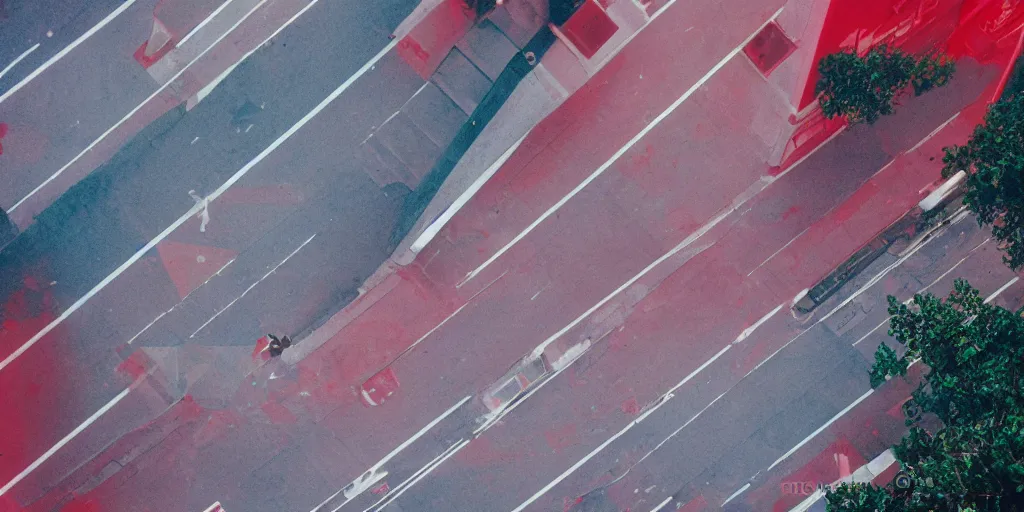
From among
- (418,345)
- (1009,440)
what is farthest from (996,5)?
(418,345)

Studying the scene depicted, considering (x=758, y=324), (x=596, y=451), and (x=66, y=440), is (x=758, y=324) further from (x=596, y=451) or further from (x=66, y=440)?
(x=66, y=440)

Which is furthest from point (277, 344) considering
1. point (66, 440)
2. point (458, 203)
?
point (66, 440)

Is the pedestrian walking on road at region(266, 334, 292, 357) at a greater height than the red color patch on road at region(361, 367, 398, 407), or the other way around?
the pedestrian walking on road at region(266, 334, 292, 357)

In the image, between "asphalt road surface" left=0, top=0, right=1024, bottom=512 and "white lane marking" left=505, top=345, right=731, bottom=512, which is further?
"white lane marking" left=505, top=345, right=731, bottom=512

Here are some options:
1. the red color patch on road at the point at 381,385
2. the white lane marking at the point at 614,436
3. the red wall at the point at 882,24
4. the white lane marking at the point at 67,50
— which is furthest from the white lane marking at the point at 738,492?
the white lane marking at the point at 67,50

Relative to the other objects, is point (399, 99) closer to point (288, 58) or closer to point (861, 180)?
point (288, 58)

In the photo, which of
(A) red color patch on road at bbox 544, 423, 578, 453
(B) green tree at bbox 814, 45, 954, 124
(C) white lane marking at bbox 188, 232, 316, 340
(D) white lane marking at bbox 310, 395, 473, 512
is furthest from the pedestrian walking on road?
(B) green tree at bbox 814, 45, 954, 124

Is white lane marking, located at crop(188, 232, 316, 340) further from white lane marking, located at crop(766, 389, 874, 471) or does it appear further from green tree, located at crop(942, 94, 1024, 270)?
green tree, located at crop(942, 94, 1024, 270)

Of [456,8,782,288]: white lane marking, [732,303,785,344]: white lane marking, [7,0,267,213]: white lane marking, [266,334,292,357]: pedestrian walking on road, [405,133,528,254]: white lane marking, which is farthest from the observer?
[266,334,292,357]: pedestrian walking on road
